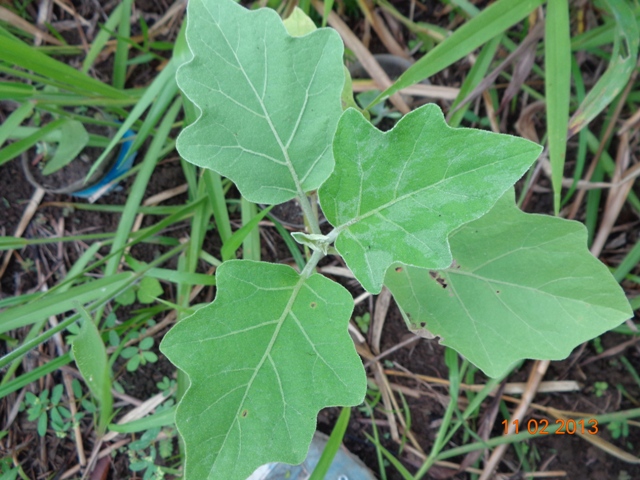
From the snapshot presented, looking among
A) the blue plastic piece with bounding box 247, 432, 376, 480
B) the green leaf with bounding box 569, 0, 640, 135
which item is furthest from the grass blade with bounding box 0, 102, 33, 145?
the green leaf with bounding box 569, 0, 640, 135

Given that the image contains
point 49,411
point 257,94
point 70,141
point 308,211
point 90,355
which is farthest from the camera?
point 49,411

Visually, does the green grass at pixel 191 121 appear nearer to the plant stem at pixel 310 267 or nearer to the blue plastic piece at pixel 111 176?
the blue plastic piece at pixel 111 176

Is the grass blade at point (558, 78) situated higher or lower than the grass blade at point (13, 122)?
higher

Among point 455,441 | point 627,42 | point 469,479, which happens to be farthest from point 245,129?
point 469,479

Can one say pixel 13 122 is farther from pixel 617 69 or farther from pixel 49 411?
pixel 617 69

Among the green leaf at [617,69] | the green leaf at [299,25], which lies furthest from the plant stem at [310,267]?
the green leaf at [617,69]

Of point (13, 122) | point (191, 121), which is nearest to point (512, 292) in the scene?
point (191, 121)
